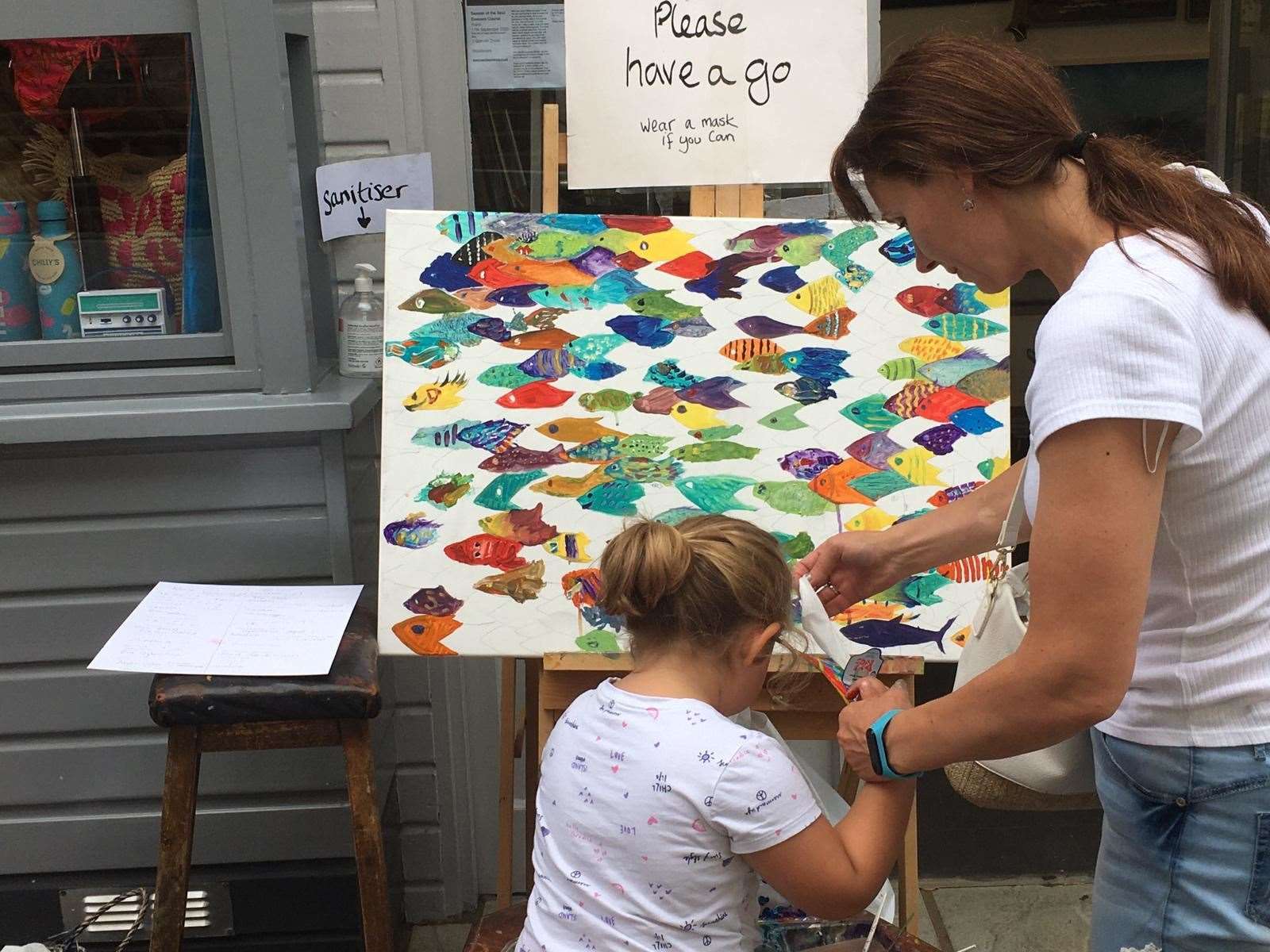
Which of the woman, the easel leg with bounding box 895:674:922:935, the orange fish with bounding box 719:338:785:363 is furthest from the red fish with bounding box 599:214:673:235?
the easel leg with bounding box 895:674:922:935

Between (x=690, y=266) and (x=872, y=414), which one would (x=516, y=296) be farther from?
(x=872, y=414)

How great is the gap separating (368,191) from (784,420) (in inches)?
38.4

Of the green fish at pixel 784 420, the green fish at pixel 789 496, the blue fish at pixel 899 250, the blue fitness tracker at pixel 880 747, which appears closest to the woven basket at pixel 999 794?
the blue fitness tracker at pixel 880 747

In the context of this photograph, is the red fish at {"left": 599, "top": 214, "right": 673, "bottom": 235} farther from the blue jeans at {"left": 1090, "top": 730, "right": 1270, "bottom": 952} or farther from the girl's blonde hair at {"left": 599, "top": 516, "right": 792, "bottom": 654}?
the blue jeans at {"left": 1090, "top": 730, "right": 1270, "bottom": 952}

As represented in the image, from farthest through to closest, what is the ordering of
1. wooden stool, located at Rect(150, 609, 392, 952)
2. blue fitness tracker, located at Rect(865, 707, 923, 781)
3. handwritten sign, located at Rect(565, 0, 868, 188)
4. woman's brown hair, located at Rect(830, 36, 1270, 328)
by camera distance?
handwritten sign, located at Rect(565, 0, 868, 188) → wooden stool, located at Rect(150, 609, 392, 952) → blue fitness tracker, located at Rect(865, 707, 923, 781) → woman's brown hair, located at Rect(830, 36, 1270, 328)

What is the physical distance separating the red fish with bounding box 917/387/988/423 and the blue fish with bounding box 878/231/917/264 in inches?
8.5

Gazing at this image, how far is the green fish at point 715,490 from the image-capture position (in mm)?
1899

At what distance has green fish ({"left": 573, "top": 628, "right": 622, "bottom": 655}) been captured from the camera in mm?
1872

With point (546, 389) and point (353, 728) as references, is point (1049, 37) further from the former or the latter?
point (353, 728)

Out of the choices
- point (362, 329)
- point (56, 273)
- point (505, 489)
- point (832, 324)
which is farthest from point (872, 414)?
point (56, 273)

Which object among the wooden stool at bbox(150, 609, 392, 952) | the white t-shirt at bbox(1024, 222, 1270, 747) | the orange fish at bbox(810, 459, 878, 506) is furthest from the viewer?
the orange fish at bbox(810, 459, 878, 506)

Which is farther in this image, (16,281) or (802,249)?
(16,281)

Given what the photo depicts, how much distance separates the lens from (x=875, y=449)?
6.23 ft

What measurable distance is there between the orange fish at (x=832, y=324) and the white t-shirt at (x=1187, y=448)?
71 cm
